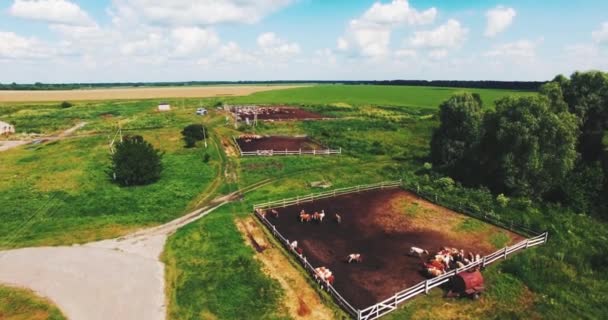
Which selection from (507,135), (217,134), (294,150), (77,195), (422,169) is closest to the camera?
(507,135)

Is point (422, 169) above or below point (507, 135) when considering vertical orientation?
below

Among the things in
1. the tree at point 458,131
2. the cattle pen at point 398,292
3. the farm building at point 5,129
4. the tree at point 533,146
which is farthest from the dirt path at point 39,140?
the tree at point 533,146


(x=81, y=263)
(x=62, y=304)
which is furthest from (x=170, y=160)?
(x=62, y=304)

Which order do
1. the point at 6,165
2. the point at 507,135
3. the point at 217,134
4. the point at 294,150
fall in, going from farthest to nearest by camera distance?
the point at 217,134 → the point at 294,150 → the point at 6,165 → the point at 507,135

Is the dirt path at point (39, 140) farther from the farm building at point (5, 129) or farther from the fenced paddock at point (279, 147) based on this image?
the fenced paddock at point (279, 147)

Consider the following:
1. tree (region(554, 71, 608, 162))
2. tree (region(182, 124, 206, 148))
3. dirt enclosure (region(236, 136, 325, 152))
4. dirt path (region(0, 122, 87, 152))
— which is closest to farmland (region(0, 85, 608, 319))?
tree (region(182, 124, 206, 148))

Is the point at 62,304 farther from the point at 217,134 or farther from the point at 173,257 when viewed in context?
the point at 217,134

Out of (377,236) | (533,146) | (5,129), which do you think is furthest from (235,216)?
(5,129)
